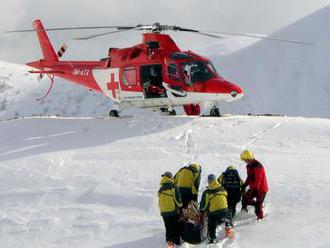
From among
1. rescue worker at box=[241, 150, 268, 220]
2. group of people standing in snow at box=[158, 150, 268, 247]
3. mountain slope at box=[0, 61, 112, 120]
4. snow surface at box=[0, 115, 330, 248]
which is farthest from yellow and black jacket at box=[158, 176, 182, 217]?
mountain slope at box=[0, 61, 112, 120]

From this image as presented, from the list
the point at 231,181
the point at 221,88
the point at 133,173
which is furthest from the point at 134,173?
the point at 221,88

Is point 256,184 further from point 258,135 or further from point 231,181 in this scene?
point 258,135

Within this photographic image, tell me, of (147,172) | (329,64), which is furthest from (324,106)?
(147,172)

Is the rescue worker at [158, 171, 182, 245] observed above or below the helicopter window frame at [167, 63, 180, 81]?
below

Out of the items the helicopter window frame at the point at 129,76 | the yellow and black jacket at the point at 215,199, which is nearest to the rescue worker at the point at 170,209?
the yellow and black jacket at the point at 215,199

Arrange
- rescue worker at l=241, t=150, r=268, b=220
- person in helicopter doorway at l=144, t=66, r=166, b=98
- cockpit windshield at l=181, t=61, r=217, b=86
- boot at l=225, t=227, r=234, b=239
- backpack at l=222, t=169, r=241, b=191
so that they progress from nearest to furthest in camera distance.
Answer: boot at l=225, t=227, r=234, b=239 → rescue worker at l=241, t=150, r=268, b=220 → backpack at l=222, t=169, r=241, b=191 → cockpit windshield at l=181, t=61, r=217, b=86 → person in helicopter doorway at l=144, t=66, r=166, b=98

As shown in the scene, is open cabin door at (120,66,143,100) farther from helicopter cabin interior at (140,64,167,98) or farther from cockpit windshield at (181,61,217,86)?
cockpit windshield at (181,61,217,86)

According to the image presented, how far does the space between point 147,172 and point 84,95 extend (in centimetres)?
10187

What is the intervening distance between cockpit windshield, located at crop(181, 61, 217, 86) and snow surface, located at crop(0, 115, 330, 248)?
1301mm

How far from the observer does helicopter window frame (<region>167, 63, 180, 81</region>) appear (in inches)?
796

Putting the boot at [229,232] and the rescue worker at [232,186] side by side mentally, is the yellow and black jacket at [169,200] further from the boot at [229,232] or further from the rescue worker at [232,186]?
the rescue worker at [232,186]

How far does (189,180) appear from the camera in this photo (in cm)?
1171

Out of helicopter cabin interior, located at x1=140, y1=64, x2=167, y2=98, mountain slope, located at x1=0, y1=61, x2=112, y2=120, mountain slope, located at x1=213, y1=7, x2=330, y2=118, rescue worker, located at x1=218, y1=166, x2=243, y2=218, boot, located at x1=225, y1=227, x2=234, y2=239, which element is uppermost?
helicopter cabin interior, located at x1=140, y1=64, x2=167, y2=98

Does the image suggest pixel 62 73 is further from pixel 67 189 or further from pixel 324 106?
pixel 324 106
